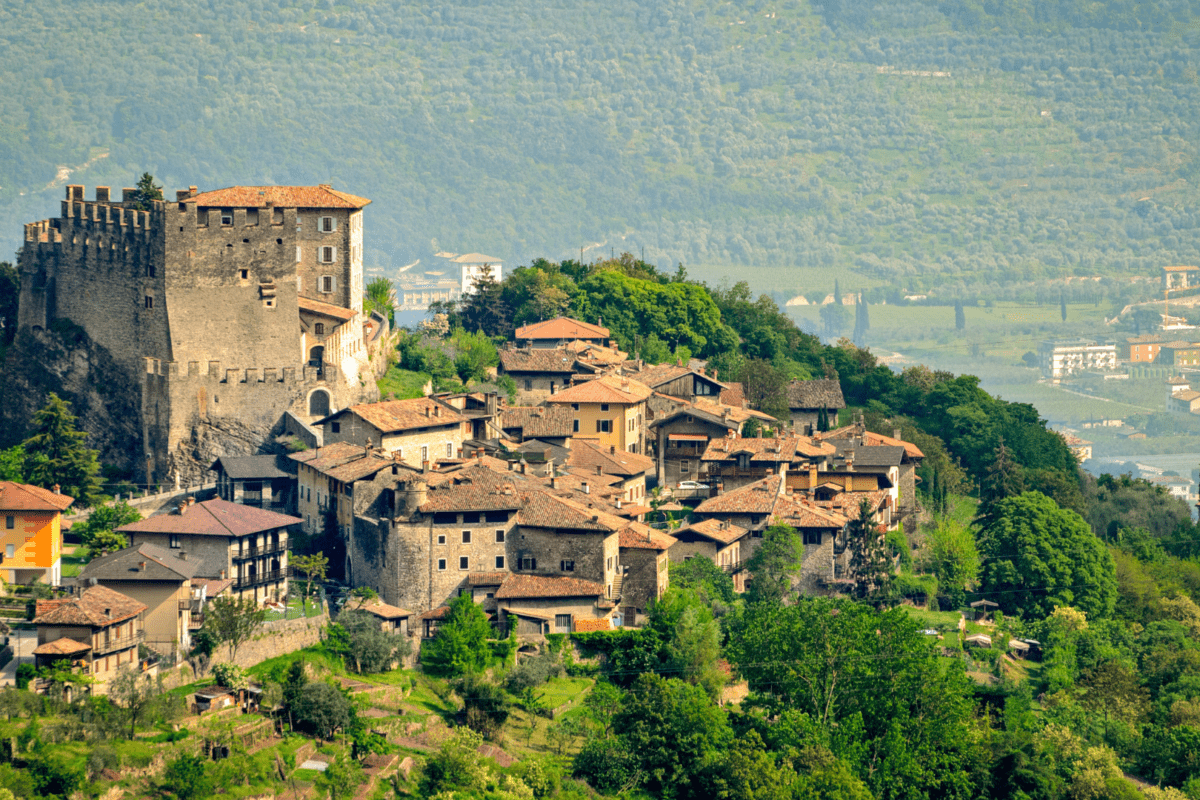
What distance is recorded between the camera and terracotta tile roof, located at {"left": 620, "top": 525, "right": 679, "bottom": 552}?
71.4 metres

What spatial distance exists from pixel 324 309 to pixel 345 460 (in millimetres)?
12397

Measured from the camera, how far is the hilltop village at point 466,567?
5897 cm

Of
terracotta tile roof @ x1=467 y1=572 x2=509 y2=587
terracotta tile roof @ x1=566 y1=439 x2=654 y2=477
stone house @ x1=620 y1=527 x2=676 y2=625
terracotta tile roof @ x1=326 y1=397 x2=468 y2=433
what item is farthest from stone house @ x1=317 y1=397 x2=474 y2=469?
stone house @ x1=620 y1=527 x2=676 y2=625

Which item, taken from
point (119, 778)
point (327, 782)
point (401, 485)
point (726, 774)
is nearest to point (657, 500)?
point (401, 485)

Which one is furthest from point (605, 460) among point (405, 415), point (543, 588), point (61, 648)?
point (61, 648)

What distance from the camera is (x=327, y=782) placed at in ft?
185

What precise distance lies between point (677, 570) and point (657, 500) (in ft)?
40.1

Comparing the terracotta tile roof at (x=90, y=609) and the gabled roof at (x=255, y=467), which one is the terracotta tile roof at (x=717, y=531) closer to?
the gabled roof at (x=255, y=467)

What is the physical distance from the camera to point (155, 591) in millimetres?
61969

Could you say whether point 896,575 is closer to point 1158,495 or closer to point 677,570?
point 677,570

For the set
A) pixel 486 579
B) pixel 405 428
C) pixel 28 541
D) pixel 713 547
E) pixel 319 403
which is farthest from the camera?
pixel 319 403

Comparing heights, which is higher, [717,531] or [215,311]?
[215,311]

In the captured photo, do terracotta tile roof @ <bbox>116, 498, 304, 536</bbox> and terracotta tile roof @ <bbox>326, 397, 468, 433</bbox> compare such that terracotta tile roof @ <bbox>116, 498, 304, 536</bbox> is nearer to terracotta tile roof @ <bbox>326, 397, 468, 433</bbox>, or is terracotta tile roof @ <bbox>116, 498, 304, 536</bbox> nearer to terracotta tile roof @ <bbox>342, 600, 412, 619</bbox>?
→ terracotta tile roof @ <bbox>342, 600, 412, 619</bbox>

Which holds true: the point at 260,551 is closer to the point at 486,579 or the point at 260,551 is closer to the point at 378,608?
the point at 378,608
